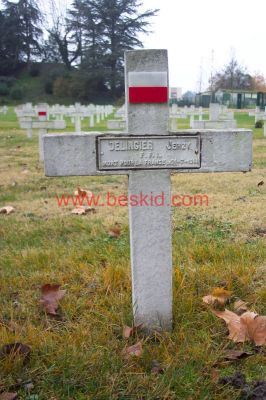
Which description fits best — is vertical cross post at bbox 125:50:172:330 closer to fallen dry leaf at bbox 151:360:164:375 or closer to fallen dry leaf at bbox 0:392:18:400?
fallen dry leaf at bbox 151:360:164:375

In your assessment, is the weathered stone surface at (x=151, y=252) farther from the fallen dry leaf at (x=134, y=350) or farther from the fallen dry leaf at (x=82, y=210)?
the fallen dry leaf at (x=82, y=210)

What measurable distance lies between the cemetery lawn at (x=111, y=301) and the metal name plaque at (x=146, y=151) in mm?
831

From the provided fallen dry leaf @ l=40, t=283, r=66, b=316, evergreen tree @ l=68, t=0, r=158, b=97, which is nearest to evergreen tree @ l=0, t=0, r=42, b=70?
evergreen tree @ l=68, t=0, r=158, b=97

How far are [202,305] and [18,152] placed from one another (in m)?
9.67

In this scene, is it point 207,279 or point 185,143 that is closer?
point 185,143

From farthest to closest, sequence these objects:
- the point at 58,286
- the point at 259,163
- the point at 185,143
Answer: the point at 259,163
the point at 58,286
the point at 185,143

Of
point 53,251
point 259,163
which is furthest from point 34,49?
point 53,251

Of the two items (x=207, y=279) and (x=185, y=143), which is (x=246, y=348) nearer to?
(x=207, y=279)

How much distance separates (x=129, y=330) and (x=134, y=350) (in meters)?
0.16

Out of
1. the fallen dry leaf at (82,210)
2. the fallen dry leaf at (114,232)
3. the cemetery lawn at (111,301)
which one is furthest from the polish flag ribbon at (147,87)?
the fallen dry leaf at (82,210)

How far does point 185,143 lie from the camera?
2.30m

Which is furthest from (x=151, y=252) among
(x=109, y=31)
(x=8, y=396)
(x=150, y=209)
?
(x=109, y=31)

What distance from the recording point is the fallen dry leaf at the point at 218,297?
8.62 feet

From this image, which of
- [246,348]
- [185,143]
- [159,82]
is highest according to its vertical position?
[159,82]
